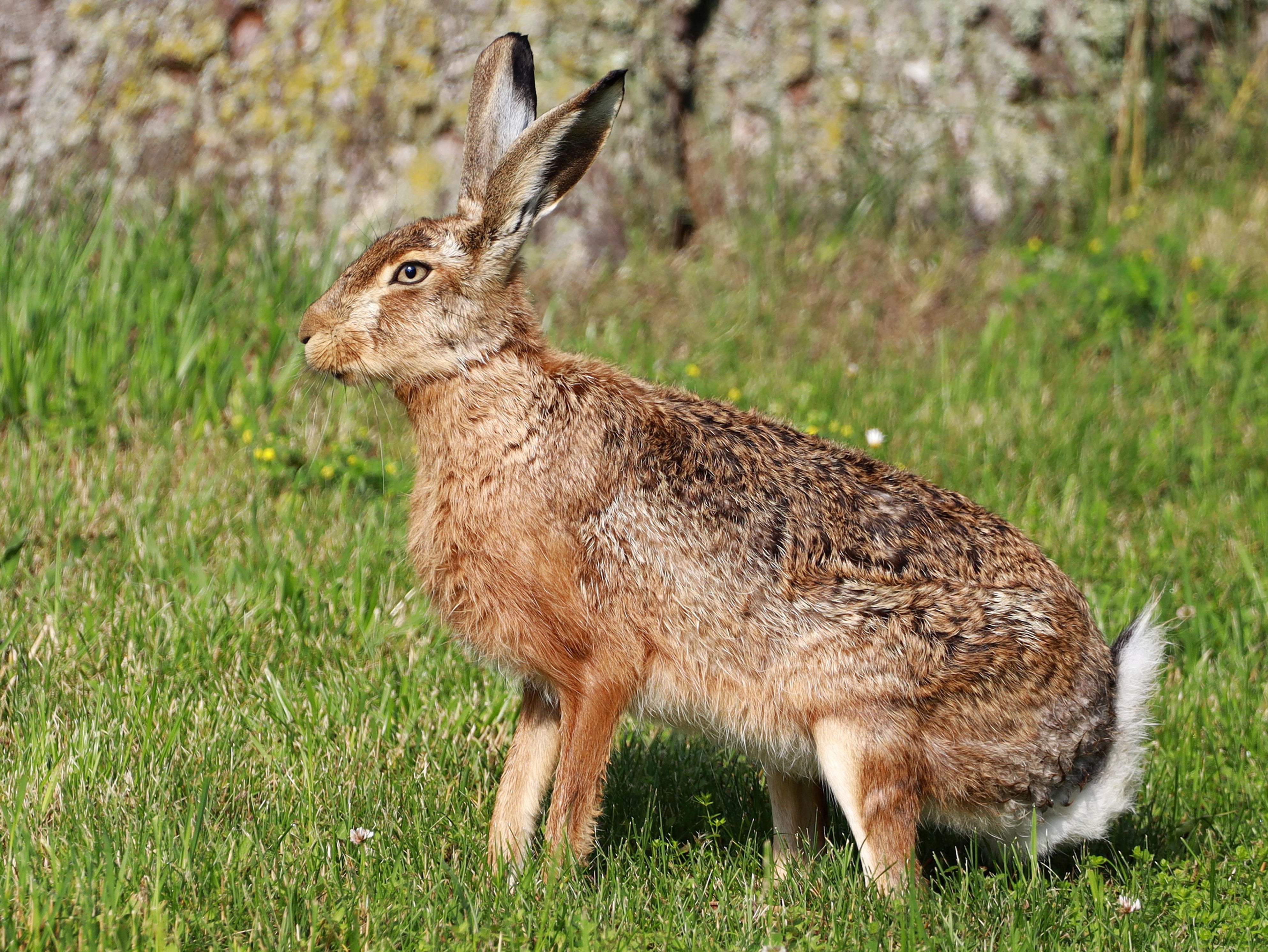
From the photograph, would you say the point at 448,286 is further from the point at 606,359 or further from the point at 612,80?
the point at 606,359

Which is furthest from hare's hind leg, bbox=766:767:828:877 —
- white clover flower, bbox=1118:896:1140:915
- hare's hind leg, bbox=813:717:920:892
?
white clover flower, bbox=1118:896:1140:915

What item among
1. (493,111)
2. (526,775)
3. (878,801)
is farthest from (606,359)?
(878,801)

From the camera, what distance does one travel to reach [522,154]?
12.5ft

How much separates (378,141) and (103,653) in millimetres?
3343

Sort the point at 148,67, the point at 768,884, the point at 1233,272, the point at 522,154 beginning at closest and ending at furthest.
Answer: the point at 768,884
the point at 522,154
the point at 148,67
the point at 1233,272

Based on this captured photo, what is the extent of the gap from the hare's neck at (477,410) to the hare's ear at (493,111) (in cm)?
59

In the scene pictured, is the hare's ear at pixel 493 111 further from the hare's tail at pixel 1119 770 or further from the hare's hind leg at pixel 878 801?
the hare's tail at pixel 1119 770

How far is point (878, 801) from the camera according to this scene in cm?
348

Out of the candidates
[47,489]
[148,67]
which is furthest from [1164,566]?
[148,67]

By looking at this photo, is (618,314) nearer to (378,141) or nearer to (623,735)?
(378,141)

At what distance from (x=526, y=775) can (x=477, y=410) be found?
106 cm

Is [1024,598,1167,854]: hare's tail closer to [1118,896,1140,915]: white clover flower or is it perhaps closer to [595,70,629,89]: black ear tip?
[1118,896,1140,915]: white clover flower

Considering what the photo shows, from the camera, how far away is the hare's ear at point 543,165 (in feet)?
12.3

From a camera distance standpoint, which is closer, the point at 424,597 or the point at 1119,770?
the point at 1119,770
